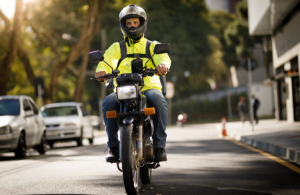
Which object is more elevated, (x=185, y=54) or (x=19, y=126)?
(x=185, y=54)

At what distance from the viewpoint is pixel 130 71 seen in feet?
20.8

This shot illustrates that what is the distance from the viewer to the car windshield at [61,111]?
60.4 ft

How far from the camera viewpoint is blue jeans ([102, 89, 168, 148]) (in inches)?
237

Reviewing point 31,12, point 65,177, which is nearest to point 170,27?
point 31,12

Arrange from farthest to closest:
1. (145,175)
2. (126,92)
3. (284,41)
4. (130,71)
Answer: (284,41), (145,175), (130,71), (126,92)

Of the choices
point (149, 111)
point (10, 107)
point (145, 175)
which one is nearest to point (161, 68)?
point (149, 111)

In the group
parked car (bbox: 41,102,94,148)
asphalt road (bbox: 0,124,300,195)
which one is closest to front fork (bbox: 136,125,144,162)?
asphalt road (bbox: 0,124,300,195)

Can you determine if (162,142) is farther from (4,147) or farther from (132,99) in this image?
(4,147)

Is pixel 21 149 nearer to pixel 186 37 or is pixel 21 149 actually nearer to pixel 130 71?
pixel 130 71

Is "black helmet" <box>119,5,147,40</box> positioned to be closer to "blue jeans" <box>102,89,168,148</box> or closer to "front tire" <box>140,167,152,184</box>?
"blue jeans" <box>102,89,168,148</box>

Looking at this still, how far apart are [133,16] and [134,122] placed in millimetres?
1370

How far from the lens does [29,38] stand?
3619cm

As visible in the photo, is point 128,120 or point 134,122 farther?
point 134,122

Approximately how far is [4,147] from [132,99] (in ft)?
23.4
